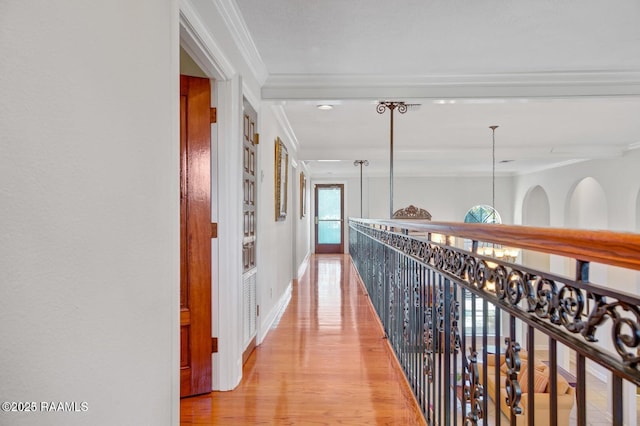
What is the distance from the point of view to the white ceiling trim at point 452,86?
338 cm

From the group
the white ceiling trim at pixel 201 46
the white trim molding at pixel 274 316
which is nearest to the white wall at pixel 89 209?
the white ceiling trim at pixel 201 46

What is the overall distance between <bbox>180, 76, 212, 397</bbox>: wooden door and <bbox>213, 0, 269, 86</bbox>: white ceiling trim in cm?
39

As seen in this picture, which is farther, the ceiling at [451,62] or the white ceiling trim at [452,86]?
the white ceiling trim at [452,86]

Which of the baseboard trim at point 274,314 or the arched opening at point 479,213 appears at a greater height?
the arched opening at point 479,213

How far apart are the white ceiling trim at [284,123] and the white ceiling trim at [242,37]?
913mm

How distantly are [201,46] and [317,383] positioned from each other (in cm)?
206

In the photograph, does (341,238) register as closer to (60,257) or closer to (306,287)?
(306,287)

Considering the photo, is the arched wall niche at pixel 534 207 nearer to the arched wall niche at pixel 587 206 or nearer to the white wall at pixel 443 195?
the white wall at pixel 443 195

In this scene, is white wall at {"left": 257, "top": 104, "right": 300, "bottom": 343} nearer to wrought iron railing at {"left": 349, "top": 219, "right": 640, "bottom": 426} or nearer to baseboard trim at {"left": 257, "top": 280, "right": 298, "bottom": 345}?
baseboard trim at {"left": 257, "top": 280, "right": 298, "bottom": 345}

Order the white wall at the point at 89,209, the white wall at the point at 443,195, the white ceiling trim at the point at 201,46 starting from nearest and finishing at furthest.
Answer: the white wall at the point at 89,209 < the white ceiling trim at the point at 201,46 < the white wall at the point at 443,195

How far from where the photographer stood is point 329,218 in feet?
38.9

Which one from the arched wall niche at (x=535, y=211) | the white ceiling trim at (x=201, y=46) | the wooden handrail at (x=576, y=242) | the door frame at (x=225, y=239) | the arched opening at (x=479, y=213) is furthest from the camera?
the arched opening at (x=479, y=213)

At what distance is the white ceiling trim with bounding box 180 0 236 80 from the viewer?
1.68 metres

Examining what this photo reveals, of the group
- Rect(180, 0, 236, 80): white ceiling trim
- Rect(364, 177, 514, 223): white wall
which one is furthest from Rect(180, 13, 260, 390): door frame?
Rect(364, 177, 514, 223): white wall
